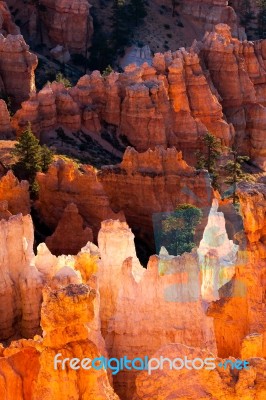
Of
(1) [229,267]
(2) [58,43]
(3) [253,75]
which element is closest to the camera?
(1) [229,267]

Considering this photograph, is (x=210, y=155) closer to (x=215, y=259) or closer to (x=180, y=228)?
(x=180, y=228)

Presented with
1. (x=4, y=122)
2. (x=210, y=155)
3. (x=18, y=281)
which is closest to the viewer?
(x=18, y=281)

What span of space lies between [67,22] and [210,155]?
93.0 ft

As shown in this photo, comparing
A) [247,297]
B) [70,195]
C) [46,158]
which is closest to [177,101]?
[46,158]

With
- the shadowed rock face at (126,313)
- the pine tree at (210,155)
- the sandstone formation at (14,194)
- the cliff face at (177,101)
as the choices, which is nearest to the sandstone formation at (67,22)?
the cliff face at (177,101)

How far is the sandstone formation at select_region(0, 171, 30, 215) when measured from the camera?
33.8 metres

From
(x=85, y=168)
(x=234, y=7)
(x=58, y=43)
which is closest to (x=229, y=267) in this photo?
(x=85, y=168)

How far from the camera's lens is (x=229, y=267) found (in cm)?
2289

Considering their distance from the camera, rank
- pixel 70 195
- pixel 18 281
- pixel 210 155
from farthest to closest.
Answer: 1. pixel 210 155
2. pixel 70 195
3. pixel 18 281

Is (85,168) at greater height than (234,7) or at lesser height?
lesser

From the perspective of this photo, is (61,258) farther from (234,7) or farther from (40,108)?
(234,7)

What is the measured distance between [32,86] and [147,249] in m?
22.4

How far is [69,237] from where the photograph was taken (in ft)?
113

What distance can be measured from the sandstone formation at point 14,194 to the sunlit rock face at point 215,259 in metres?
8.40
